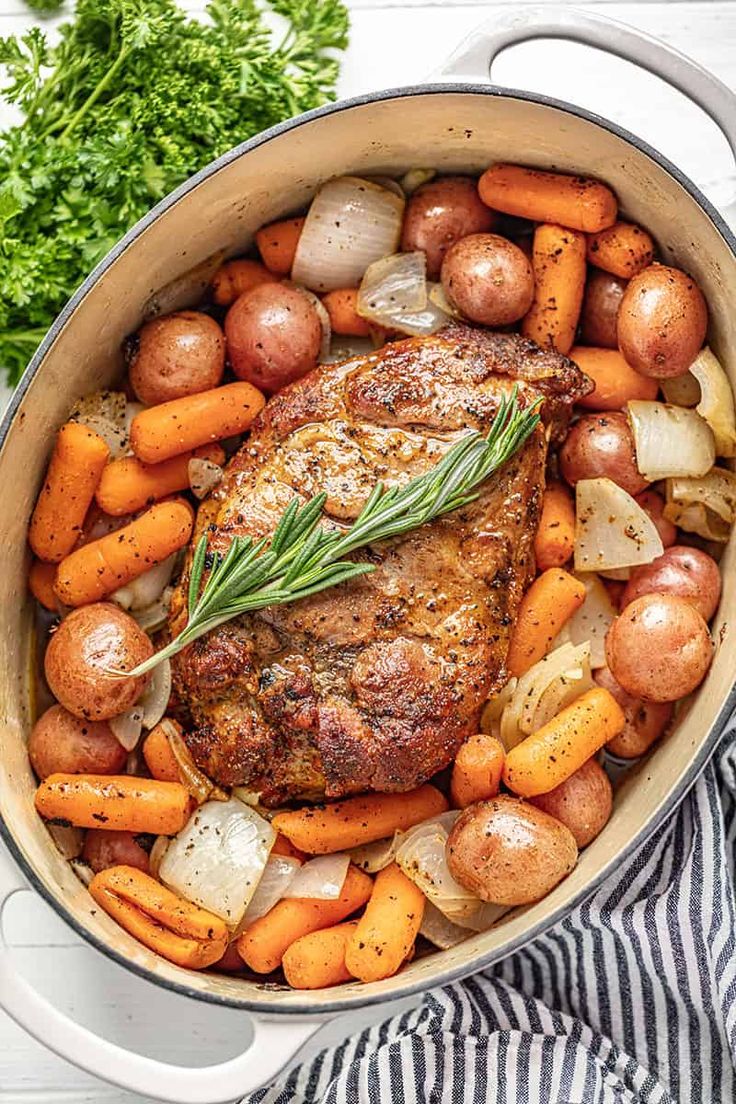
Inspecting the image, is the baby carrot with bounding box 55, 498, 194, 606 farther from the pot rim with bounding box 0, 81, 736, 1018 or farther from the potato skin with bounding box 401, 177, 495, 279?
the potato skin with bounding box 401, 177, 495, 279

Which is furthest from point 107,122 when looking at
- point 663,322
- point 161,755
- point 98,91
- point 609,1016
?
point 609,1016

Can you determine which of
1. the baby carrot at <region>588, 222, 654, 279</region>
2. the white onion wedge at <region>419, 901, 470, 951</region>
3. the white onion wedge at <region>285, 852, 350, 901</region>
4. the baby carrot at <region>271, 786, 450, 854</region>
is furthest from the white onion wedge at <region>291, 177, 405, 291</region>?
the white onion wedge at <region>419, 901, 470, 951</region>

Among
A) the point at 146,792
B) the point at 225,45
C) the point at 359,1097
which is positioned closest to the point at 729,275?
the point at 225,45

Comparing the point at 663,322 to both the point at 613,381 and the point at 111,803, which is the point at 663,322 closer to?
the point at 613,381

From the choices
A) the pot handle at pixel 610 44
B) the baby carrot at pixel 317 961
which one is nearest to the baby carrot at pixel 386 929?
the baby carrot at pixel 317 961

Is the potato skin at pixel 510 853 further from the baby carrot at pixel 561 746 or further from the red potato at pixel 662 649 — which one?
the red potato at pixel 662 649
